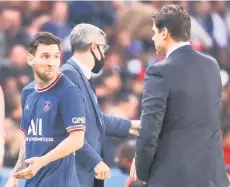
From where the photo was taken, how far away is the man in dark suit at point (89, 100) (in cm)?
541

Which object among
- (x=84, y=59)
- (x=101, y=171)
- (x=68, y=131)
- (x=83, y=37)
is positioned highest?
(x=83, y=37)

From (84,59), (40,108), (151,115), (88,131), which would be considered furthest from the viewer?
(84,59)

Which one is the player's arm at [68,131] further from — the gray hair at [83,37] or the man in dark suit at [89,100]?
the gray hair at [83,37]

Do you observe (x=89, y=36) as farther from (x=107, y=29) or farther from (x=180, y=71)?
(x=107, y=29)

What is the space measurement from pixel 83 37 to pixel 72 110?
3.22ft

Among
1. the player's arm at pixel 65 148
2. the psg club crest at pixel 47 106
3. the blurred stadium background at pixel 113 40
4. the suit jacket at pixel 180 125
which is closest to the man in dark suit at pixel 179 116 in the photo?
the suit jacket at pixel 180 125

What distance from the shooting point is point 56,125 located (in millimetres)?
4961

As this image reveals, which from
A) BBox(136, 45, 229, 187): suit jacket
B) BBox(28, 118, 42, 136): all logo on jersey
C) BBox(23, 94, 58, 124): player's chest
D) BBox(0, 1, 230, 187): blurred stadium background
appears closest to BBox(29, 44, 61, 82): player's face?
BBox(23, 94, 58, 124): player's chest

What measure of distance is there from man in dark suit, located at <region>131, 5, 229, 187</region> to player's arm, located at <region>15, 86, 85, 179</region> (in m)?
0.41

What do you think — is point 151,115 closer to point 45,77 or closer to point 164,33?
point 164,33

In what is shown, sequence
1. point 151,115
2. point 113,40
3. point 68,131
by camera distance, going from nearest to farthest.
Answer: point 151,115, point 68,131, point 113,40

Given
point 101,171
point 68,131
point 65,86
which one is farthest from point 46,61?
point 101,171

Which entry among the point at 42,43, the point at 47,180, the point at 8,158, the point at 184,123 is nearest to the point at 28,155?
the point at 47,180

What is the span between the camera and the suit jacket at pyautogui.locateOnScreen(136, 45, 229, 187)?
4.65 metres
